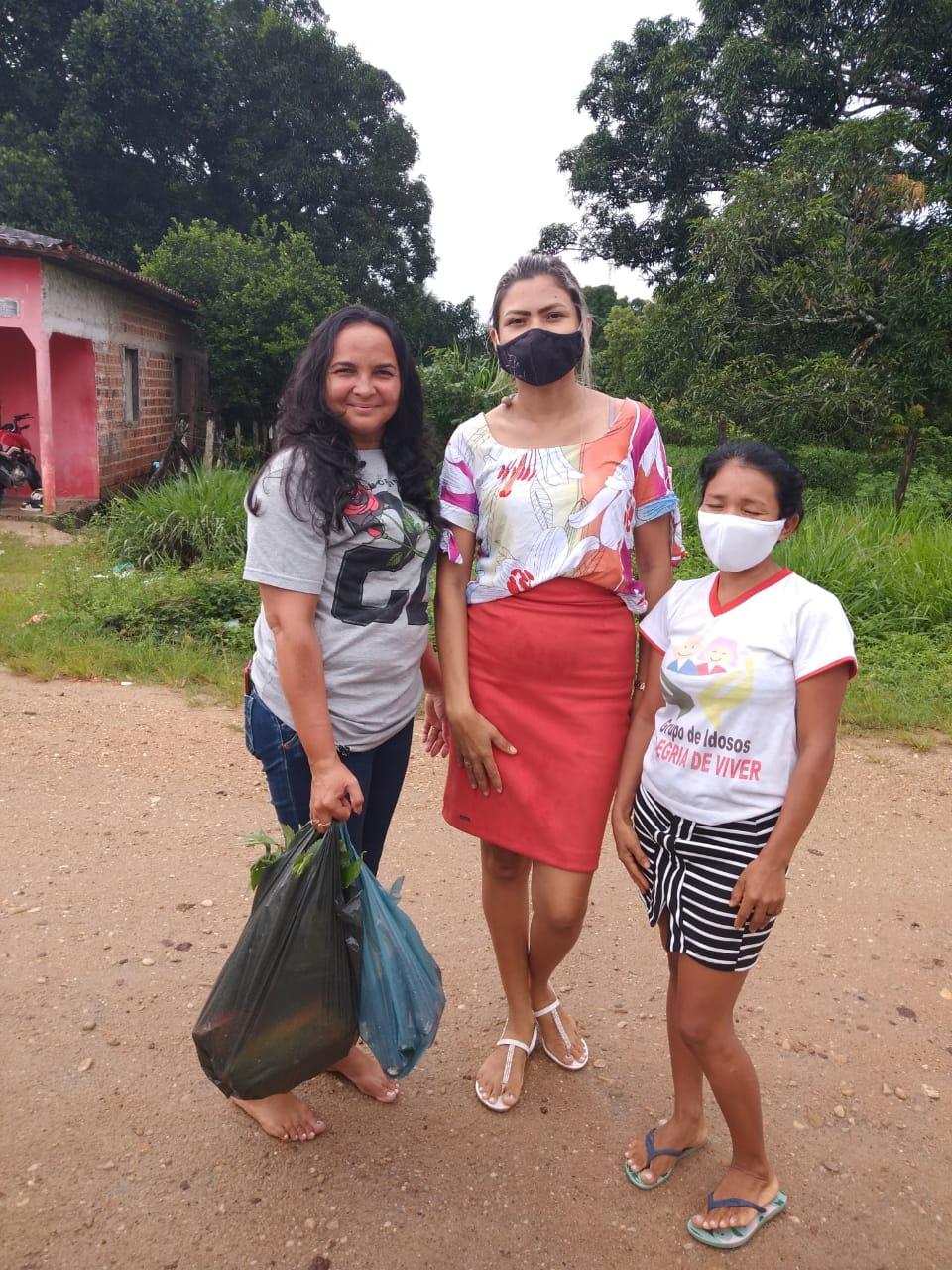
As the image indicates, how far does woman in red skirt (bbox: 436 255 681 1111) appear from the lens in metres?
2.05

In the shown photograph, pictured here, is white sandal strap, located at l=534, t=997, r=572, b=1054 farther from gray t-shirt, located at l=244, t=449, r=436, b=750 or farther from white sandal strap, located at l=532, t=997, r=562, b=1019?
gray t-shirt, located at l=244, t=449, r=436, b=750

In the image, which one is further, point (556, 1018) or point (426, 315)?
point (426, 315)

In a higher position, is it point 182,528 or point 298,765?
point 298,765

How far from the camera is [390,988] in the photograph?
1889 millimetres

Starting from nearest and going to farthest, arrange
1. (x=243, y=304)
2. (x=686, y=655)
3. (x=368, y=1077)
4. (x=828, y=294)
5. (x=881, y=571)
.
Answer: (x=686, y=655), (x=368, y=1077), (x=881, y=571), (x=828, y=294), (x=243, y=304)

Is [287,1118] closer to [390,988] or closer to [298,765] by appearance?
[390,988]

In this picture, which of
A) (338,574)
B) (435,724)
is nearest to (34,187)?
(435,724)

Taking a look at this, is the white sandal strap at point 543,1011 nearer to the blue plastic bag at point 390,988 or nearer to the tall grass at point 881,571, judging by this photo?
the blue plastic bag at point 390,988

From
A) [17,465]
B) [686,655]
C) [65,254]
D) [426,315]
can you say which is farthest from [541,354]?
[426,315]

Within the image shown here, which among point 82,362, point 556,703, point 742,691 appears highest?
point 82,362

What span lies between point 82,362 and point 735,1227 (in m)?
11.2

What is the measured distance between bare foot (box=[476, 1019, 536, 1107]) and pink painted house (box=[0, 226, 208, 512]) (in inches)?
369

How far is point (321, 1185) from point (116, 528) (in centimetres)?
717

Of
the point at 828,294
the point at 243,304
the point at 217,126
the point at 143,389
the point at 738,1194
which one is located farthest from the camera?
the point at 217,126
